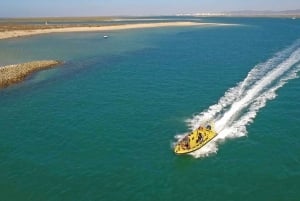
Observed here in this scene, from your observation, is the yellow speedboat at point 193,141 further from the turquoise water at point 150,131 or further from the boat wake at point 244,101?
the turquoise water at point 150,131

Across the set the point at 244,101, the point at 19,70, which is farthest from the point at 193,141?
the point at 19,70

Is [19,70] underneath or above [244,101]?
above

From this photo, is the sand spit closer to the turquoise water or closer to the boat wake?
the turquoise water

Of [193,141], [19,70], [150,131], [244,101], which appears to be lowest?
[150,131]

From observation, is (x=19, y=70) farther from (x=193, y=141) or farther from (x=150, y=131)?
(x=193, y=141)

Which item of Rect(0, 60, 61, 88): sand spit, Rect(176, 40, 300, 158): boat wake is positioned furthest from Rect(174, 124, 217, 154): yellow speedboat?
Rect(0, 60, 61, 88): sand spit

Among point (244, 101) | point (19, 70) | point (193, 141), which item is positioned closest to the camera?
point (193, 141)
